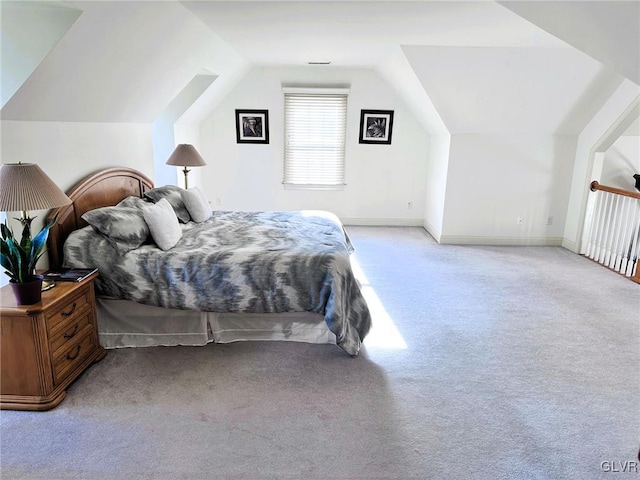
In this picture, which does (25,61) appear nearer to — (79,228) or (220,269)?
(79,228)

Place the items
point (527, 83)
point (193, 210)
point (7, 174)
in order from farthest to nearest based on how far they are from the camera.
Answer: point (527, 83) → point (193, 210) → point (7, 174)

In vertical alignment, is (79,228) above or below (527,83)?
below

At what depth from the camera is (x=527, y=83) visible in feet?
15.0

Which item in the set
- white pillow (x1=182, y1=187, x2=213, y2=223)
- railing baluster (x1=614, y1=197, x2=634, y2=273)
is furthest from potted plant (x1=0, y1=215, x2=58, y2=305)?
railing baluster (x1=614, y1=197, x2=634, y2=273)

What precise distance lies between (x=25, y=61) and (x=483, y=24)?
10.3ft

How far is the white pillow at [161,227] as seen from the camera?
117 inches

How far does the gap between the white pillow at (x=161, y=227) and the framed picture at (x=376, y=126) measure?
3.83 metres

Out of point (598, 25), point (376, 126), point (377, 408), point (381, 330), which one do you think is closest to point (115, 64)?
point (381, 330)

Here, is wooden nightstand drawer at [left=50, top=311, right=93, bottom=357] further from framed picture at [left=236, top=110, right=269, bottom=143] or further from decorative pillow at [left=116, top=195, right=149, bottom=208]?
framed picture at [left=236, top=110, right=269, bottom=143]

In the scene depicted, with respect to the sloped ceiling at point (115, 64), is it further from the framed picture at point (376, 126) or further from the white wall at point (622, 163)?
the white wall at point (622, 163)

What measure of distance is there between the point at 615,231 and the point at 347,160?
3.57 meters

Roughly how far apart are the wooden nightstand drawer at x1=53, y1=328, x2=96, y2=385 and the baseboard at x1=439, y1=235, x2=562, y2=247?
4344mm

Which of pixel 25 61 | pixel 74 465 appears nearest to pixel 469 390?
pixel 74 465

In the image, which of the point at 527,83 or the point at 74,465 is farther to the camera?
the point at 527,83
